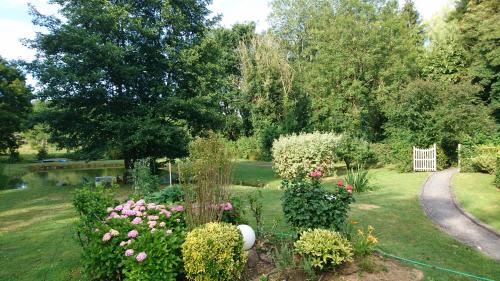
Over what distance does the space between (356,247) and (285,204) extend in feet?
3.82

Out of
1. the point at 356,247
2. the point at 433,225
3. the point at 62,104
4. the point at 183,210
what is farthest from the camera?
the point at 62,104

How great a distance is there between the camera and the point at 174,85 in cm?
1712

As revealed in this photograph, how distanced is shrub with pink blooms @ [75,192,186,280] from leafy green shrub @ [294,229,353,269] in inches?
63.8

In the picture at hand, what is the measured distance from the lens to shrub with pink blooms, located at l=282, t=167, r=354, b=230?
4.93m

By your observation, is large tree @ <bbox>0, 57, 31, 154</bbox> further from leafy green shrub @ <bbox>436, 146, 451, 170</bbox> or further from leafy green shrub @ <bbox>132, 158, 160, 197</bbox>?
leafy green shrub @ <bbox>436, 146, 451, 170</bbox>

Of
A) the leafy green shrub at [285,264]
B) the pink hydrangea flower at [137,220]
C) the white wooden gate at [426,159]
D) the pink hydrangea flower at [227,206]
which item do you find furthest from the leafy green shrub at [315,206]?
the white wooden gate at [426,159]

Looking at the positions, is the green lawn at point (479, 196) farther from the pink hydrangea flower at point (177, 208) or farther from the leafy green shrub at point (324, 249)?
the pink hydrangea flower at point (177, 208)

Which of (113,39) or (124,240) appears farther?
(113,39)

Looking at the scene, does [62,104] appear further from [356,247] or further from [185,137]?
[356,247]

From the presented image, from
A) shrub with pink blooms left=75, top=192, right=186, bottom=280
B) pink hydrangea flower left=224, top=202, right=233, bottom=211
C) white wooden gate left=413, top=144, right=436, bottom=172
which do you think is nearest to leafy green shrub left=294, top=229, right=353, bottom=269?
pink hydrangea flower left=224, top=202, right=233, bottom=211

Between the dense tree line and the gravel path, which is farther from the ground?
the dense tree line

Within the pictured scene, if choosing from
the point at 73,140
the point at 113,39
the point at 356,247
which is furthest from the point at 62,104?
the point at 356,247

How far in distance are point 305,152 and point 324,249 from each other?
11.0 metres

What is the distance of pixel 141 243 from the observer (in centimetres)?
411
